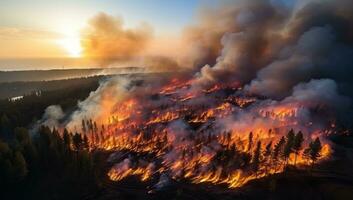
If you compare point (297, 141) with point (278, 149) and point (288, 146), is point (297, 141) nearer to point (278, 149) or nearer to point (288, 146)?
point (288, 146)

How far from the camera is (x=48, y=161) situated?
147000mm

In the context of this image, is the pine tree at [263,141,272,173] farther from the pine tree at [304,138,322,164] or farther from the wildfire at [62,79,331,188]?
the pine tree at [304,138,322,164]

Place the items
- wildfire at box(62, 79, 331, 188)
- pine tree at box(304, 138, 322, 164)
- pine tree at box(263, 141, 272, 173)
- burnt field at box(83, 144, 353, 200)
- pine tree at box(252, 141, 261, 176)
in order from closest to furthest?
burnt field at box(83, 144, 353, 200) → pine tree at box(304, 138, 322, 164) → pine tree at box(252, 141, 261, 176) → wildfire at box(62, 79, 331, 188) → pine tree at box(263, 141, 272, 173)

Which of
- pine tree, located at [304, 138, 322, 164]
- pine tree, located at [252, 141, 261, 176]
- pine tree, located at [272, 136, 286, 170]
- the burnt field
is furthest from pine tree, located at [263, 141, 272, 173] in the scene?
pine tree, located at [304, 138, 322, 164]

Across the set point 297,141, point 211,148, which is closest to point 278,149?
point 297,141

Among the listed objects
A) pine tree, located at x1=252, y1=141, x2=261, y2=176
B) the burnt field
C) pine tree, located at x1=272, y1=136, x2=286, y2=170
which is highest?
pine tree, located at x1=272, y1=136, x2=286, y2=170

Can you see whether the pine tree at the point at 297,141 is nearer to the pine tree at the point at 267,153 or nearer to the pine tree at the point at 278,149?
the pine tree at the point at 278,149

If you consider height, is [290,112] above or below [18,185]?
above

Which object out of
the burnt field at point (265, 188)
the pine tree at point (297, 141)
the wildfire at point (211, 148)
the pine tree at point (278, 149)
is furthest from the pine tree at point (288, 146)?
the burnt field at point (265, 188)

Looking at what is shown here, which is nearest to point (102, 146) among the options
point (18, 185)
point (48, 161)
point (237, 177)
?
point (48, 161)

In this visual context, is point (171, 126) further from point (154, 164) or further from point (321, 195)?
point (321, 195)

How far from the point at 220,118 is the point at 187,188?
243ft

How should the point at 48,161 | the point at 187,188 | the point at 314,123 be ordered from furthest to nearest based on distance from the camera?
the point at 314,123
the point at 48,161
the point at 187,188

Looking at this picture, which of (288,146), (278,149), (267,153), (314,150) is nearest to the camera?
(288,146)
